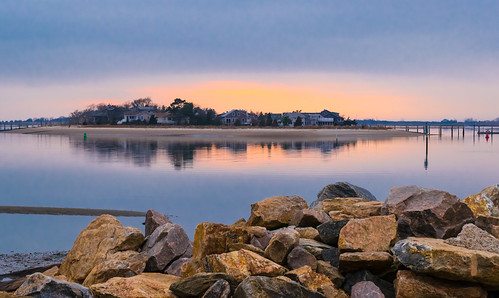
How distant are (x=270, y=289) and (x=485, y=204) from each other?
5696 mm

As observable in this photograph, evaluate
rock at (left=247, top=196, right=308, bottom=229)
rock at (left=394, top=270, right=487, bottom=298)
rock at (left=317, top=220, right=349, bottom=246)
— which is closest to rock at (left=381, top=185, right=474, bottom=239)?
rock at (left=317, top=220, right=349, bottom=246)

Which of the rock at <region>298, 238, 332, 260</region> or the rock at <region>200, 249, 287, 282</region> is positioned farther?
the rock at <region>298, 238, 332, 260</region>

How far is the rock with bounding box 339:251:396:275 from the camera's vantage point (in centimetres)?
689

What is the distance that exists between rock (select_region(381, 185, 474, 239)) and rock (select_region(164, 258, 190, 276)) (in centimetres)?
357

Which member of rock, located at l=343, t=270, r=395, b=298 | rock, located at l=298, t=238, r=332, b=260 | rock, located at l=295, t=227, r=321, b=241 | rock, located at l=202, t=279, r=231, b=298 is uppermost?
rock, located at l=295, t=227, r=321, b=241

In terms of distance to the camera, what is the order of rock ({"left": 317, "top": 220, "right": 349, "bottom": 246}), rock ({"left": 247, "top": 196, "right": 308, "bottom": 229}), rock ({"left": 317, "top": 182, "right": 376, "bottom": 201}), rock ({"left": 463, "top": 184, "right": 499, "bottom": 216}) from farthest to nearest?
rock ({"left": 317, "top": 182, "right": 376, "bottom": 201})
rock ({"left": 247, "top": 196, "right": 308, "bottom": 229})
rock ({"left": 463, "top": 184, "right": 499, "bottom": 216})
rock ({"left": 317, "top": 220, "right": 349, "bottom": 246})

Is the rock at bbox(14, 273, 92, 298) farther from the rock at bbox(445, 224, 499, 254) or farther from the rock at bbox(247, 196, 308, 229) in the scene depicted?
the rock at bbox(445, 224, 499, 254)

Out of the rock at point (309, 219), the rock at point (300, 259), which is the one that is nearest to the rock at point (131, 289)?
the rock at point (300, 259)

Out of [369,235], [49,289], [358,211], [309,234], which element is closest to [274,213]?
[309,234]

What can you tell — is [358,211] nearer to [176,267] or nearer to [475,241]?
[475,241]

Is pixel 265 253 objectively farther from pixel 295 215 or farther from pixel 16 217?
pixel 16 217

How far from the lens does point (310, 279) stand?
670 centimetres

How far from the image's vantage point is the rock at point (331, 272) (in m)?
6.95

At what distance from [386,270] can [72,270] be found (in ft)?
18.2
